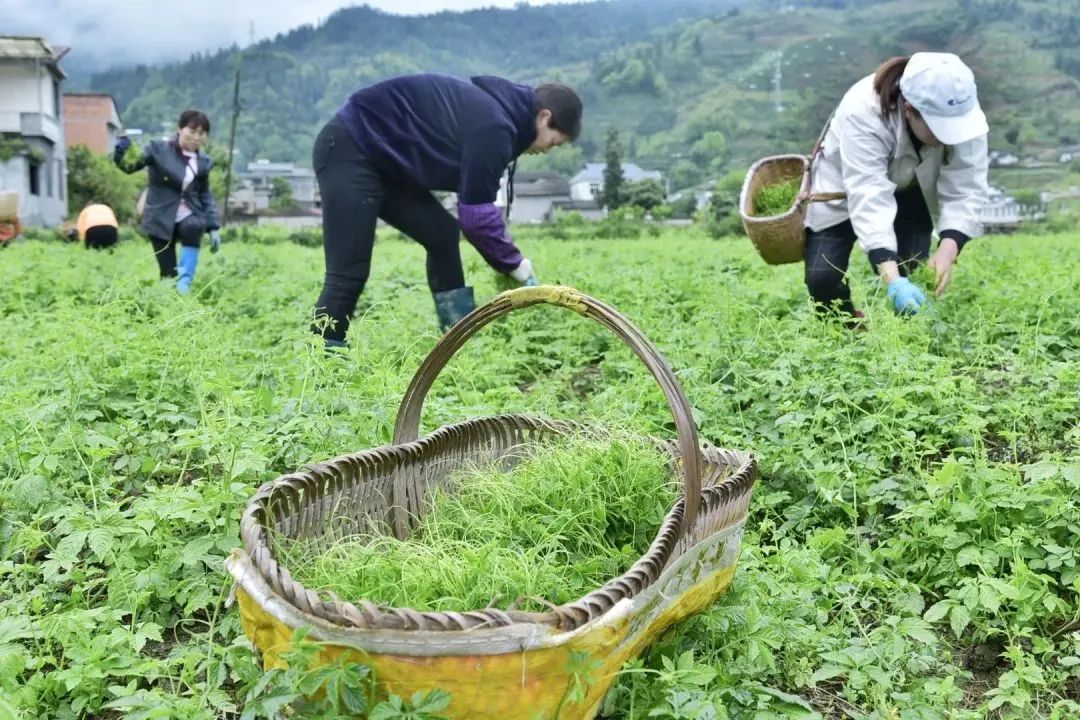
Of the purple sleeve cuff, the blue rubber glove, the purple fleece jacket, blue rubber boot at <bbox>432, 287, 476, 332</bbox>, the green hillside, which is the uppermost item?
the green hillside

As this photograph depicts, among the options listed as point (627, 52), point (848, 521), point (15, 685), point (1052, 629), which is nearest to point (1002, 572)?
point (1052, 629)

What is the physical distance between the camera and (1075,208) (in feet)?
72.5

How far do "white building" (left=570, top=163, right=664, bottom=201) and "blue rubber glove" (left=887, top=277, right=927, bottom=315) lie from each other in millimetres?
27085

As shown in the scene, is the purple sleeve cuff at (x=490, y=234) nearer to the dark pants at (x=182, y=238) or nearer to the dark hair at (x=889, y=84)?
the dark hair at (x=889, y=84)

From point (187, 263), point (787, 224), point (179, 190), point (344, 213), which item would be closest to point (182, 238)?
point (187, 263)

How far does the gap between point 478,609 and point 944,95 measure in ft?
9.86

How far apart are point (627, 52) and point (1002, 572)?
209 feet

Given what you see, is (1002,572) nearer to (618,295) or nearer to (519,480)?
(519,480)

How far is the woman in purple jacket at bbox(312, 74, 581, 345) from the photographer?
13.7 ft

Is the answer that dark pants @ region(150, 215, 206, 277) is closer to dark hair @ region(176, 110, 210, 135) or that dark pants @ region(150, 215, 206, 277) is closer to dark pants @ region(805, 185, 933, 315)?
dark hair @ region(176, 110, 210, 135)

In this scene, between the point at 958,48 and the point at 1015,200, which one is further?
the point at 958,48

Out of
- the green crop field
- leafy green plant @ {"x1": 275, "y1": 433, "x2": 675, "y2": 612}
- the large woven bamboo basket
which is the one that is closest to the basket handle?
the large woven bamboo basket

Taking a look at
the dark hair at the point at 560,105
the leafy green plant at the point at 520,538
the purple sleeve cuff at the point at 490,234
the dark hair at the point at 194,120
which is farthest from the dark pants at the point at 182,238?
the leafy green plant at the point at 520,538

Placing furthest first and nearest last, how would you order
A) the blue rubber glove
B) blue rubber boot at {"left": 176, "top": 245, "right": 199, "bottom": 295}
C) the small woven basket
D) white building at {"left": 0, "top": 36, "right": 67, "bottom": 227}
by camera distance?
white building at {"left": 0, "top": 36, "right": 67, "bottom": 227} < blue rubber boot at {"left": 176, "top": 245, "right": 199, "bottom": 295} < the small woven basket < the blue rubber glove
